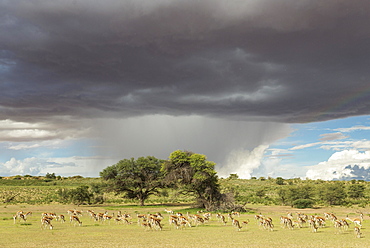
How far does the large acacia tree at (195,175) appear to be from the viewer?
57.4 m

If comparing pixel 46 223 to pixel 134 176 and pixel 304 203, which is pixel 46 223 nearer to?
pixel 134 176

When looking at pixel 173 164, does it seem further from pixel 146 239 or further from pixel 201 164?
pixel 146 239

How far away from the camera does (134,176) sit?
72.7 m

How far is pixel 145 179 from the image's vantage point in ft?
238

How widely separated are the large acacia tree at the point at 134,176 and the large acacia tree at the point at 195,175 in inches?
459

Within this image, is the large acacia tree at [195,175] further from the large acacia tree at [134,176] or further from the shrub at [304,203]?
the shrub at [304,203]

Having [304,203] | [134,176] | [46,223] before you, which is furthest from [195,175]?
[46,223]

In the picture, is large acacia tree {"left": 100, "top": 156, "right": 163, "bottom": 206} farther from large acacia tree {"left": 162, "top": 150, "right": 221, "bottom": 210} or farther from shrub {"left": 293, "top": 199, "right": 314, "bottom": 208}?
shrub {"left": 293, "top": 199, "right": 314, "bottom": 208}

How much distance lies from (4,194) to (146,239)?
9329cm

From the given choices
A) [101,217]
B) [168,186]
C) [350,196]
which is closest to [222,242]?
[101,217]

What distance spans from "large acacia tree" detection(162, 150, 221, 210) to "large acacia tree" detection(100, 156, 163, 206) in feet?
38.2

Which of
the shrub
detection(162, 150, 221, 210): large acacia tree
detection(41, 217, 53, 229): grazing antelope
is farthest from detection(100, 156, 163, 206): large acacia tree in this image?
detection(41, 217, 53, 229): grazing antelope

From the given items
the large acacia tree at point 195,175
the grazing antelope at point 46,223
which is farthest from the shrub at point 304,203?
the grazing antelope at point 46,223

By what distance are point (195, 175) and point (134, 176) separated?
2000 cm
